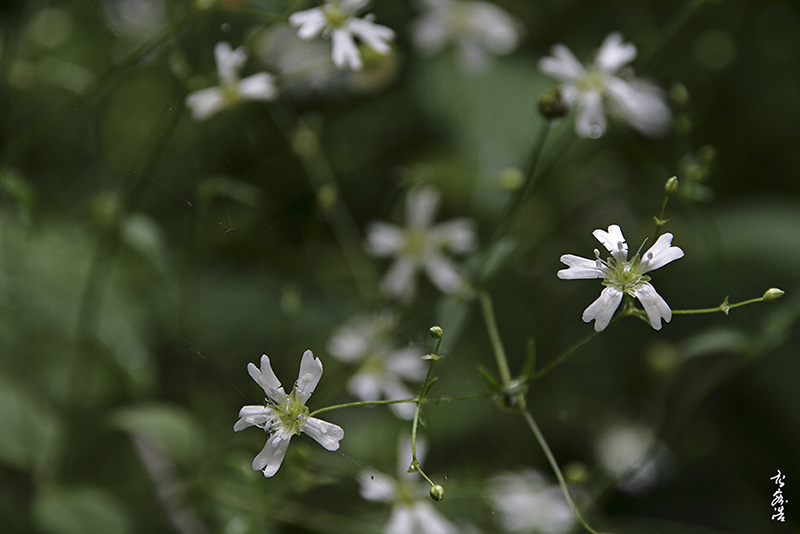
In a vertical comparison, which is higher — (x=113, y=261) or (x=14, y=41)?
(x=14, y=41)

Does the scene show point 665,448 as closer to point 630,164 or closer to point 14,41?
point 630,164

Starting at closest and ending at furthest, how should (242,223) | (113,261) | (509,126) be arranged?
(242,223) → (113,261) → (509,126)

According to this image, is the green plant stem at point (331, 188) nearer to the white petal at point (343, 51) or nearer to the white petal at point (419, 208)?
the white petal at point (419, 208)

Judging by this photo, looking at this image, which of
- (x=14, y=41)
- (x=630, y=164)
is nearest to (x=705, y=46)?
(x=630, y=164)

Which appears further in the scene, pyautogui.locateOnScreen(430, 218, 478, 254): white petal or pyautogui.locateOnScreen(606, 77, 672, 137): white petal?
pyautogui.locateOnScreen(430, 218, 478, 254): white petal

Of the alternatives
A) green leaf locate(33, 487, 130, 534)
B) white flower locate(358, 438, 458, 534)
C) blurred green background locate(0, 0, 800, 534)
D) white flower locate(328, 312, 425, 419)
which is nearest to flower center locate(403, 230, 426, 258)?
blurred green background locate(0, 0, 800, 534)

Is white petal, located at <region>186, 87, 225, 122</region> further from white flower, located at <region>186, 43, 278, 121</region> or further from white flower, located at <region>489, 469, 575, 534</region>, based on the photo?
white flower, located at <region>489, 469, 575, 534</region>

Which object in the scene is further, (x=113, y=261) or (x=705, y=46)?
(x=705, y=46)
